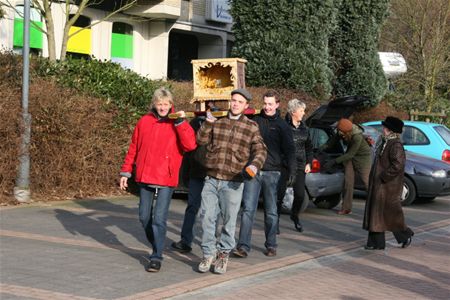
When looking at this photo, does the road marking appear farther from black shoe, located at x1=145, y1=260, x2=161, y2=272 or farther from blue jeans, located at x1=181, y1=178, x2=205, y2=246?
blue jeans, located at x1=181, y1=178, x2=205, y2=246

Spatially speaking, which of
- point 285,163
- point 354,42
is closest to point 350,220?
point 285,163

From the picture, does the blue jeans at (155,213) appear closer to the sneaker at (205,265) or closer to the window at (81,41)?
the sneaker at (205,265)

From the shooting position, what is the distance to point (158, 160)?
7.11 metres

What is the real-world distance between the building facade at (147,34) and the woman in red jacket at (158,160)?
15.1 m

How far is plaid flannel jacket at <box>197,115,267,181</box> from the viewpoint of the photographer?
7.17m

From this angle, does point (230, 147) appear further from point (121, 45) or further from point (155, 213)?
point (121, 45)

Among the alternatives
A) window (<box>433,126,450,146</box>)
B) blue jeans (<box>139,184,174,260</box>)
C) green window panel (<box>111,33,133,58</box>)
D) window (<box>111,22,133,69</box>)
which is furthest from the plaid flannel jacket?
green window panel (<box>111,33,133,58</box>)

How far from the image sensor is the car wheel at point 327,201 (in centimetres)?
1291

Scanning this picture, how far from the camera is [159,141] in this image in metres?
7.12

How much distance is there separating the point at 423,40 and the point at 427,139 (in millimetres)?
11942

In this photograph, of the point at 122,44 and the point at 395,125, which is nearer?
the point at 395,125

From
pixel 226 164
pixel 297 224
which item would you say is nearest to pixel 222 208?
pixel 226 164

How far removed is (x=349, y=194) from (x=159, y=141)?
581 cm

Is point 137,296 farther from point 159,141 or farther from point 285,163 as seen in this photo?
point 285,163
